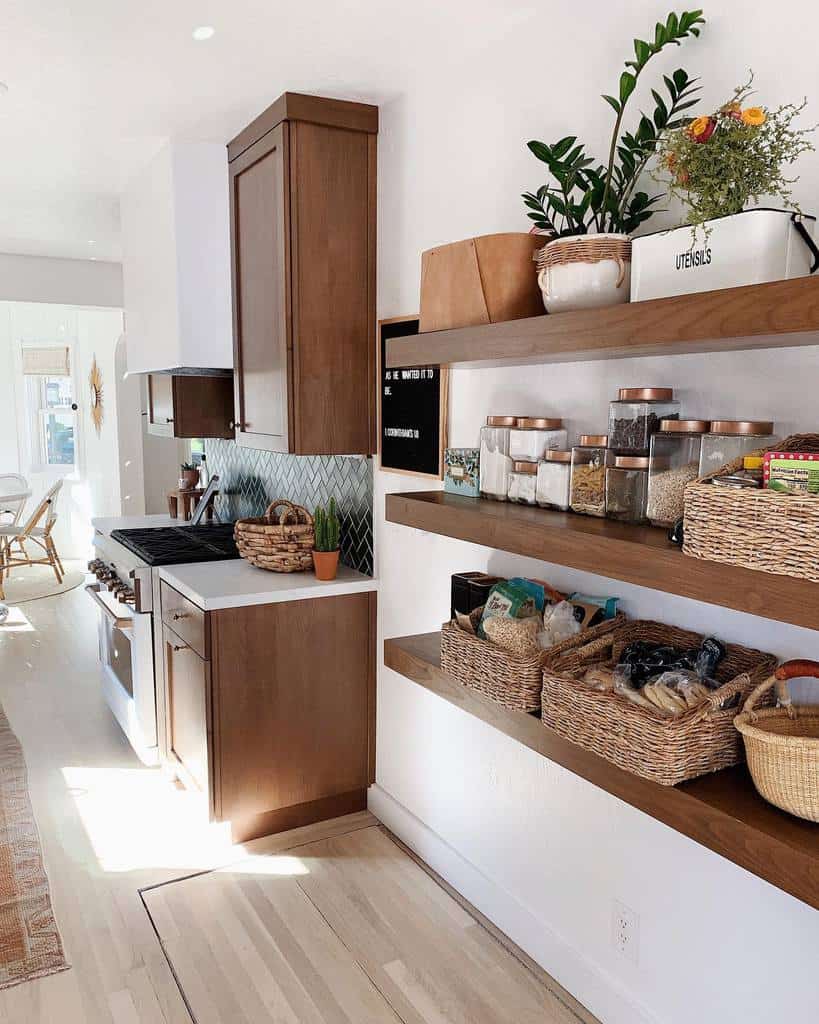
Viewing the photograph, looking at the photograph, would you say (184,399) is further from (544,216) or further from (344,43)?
(544,216)

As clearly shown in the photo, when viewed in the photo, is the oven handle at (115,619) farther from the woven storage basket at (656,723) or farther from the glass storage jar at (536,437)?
the woven storage basket at (656,723)

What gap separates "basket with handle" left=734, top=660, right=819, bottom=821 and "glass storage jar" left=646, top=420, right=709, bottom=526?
1.06ft

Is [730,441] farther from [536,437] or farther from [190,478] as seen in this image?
[190,478]

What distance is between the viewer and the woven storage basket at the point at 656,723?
1324 mm

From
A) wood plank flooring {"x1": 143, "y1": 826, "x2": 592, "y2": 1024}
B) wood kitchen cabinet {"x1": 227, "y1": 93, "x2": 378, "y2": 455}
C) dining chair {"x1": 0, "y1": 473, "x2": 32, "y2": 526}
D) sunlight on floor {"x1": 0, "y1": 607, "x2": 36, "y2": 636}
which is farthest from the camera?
dining chair {"x1": 0, "y1": 473, "x2": 32, "y2": 526}

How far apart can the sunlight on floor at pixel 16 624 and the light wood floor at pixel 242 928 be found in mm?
2298

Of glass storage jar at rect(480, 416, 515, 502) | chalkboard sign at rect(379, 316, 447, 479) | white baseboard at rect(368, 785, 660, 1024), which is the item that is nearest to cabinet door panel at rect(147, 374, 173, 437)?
chalkboard sign at rect(379, 316, 447, 479)

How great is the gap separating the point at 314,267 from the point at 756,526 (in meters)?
1.88

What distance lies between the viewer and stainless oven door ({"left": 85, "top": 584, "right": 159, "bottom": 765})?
3.19 meters

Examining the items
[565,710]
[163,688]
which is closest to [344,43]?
[565,710]

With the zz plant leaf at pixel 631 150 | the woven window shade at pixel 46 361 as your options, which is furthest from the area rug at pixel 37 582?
the zz plant leaf at pixel 631 150

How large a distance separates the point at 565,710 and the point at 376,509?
1451mm

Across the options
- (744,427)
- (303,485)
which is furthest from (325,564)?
(744,427)

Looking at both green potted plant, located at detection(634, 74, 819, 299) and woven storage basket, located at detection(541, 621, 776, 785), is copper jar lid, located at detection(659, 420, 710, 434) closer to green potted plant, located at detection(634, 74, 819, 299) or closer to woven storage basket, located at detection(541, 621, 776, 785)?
green potted plant, located at detection(634, 74, 819, 299)
